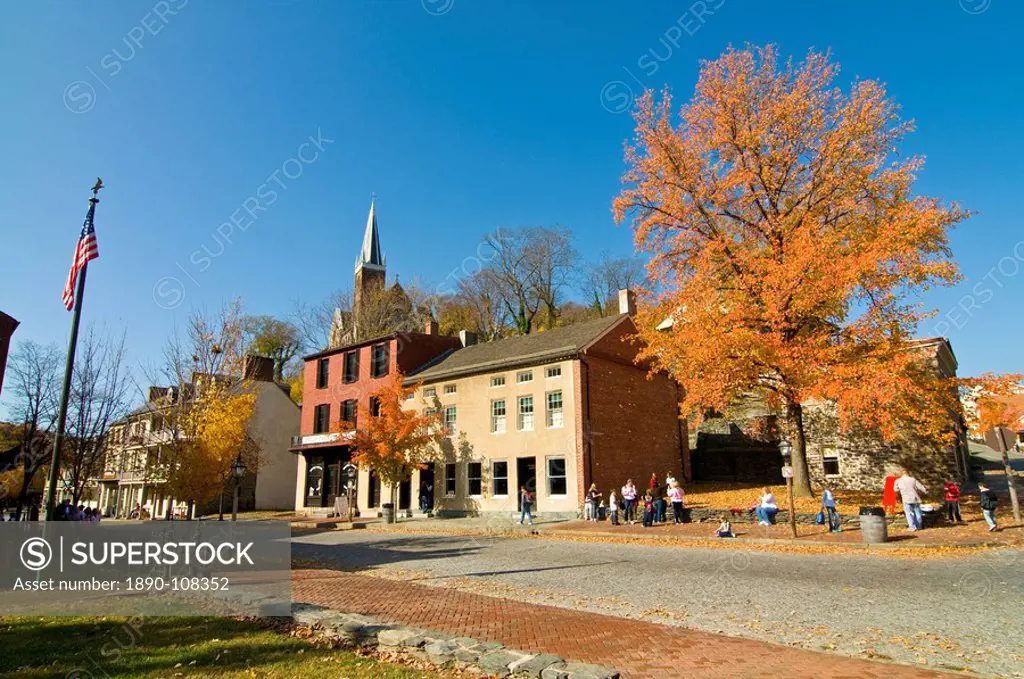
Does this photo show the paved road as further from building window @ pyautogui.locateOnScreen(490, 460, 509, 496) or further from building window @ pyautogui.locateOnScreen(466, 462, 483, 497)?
building window @ pyautogui.locateOnScreen(466, 462, 483, 497)

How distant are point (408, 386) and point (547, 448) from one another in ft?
33.5

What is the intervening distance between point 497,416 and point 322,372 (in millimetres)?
16328

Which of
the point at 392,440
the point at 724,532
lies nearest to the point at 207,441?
the point at 392,440

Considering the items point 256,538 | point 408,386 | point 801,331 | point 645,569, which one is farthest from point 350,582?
point 408,386

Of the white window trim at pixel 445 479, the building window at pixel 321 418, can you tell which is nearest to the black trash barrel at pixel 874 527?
the white window trim at pixel 445 479

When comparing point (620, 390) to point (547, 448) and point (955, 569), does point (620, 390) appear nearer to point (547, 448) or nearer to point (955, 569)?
point (547, 448)

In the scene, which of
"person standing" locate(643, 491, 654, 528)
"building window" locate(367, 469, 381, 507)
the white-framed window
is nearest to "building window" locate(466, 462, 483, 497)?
the white-framed window

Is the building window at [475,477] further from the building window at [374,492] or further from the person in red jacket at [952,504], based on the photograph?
the person in red jacket at [952,504]

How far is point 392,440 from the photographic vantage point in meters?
30.0

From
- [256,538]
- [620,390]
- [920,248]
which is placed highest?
[920,248]

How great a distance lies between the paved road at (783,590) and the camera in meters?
7.16

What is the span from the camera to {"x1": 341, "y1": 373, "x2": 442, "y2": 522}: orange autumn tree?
29938 mm

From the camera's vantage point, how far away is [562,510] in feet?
87.8

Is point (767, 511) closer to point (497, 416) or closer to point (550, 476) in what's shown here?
point (550, 476)
